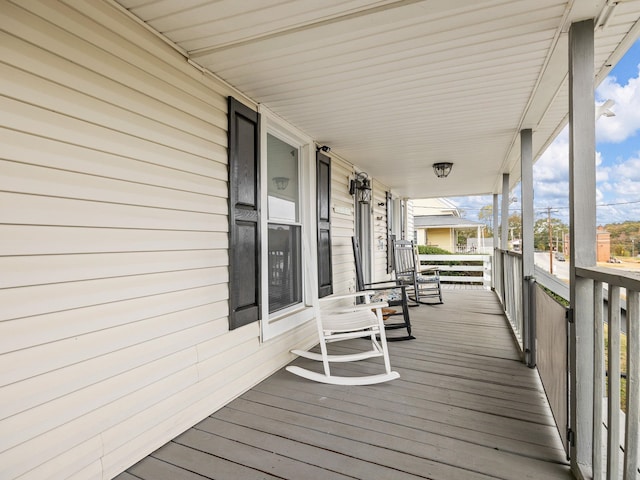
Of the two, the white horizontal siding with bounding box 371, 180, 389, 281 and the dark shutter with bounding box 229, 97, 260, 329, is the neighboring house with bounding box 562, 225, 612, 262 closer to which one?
the dark shutter with bounding box 229, 97, 260, 329

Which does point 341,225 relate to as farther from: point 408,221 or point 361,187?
point 408,221

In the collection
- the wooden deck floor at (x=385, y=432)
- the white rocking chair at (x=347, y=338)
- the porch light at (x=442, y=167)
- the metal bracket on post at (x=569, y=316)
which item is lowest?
the wooden deck floor at (x=385, y=432)

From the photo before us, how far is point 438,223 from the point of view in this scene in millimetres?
15516

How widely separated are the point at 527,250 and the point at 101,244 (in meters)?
3.24

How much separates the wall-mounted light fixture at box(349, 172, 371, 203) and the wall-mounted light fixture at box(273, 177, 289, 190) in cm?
174

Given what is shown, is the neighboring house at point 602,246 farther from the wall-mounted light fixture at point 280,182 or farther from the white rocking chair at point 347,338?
the wall-mounted light fixture at point 280,182

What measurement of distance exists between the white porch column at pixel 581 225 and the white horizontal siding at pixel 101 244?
198cm

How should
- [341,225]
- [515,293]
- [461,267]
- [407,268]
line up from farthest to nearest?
[461,267] < [407,268] < [341,225] < [515,293]

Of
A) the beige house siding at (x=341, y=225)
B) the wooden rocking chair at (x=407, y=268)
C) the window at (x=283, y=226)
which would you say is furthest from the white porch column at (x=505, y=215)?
the window at (x=283, y=226)

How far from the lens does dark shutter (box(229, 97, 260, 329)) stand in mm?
2439

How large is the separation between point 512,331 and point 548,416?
6.58 ft

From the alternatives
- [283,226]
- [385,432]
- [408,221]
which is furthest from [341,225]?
[408,221]

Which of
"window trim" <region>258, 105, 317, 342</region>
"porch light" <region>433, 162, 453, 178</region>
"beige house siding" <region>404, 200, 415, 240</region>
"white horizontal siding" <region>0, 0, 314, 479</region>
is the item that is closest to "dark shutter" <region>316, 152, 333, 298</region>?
"window trim" <region>258, 105, 317, 342</region>

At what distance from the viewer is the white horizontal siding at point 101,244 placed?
1.31m
